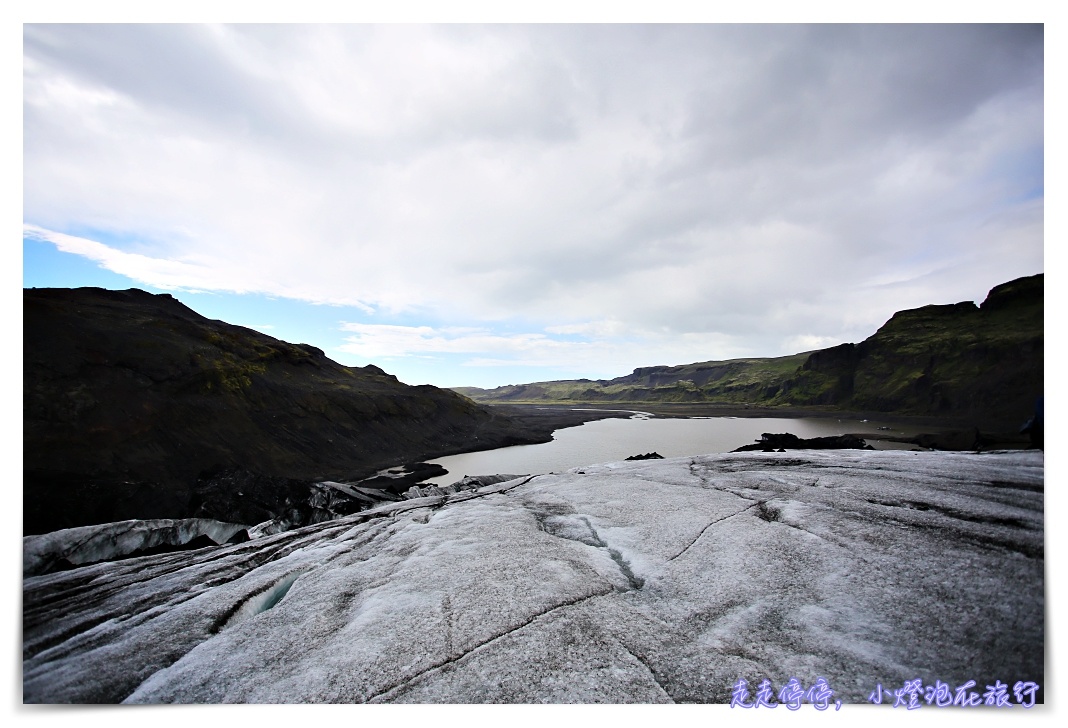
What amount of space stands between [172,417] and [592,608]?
1604 cm

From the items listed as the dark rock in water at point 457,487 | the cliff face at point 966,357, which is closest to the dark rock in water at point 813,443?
the cliff face at point 966,357

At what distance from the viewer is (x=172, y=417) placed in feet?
43.0

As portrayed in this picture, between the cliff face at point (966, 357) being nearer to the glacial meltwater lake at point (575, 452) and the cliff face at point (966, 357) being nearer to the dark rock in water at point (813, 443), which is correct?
the dark rock in water at point (813, 443)

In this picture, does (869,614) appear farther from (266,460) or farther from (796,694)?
(266,460)

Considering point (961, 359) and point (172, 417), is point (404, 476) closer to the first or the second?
point (172, 417)

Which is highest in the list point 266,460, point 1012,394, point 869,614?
point 1012,394

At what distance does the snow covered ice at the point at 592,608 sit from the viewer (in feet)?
9.44

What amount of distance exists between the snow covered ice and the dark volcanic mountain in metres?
3.19

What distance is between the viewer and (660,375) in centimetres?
14375

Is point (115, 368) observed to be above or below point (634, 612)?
above

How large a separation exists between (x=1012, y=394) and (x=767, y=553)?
3.97 metres

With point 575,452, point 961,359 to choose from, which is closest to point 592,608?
point 961,359

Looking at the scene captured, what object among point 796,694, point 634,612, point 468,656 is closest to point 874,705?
point 796,694

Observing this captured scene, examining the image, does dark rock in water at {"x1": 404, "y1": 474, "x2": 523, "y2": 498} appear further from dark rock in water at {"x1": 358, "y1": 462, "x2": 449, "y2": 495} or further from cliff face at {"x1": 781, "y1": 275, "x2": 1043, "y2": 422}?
cliff face at {"x1": 781, "y1": 275, "x2": 1043, "y2": 422}
